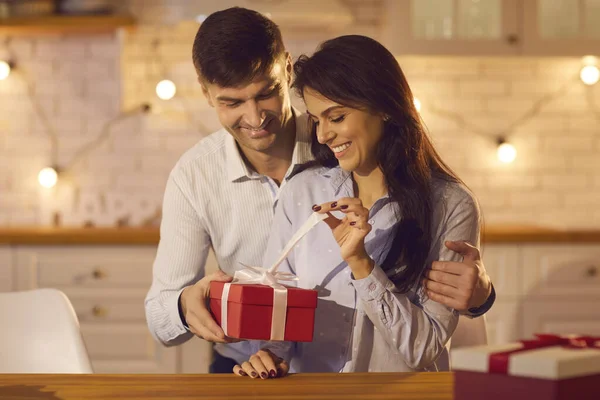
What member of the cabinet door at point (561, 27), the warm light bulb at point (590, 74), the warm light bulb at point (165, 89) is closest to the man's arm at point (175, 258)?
the warm light bulb at point (165, 89)

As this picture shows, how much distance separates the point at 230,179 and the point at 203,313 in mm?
539

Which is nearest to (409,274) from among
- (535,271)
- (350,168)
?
(350,168)

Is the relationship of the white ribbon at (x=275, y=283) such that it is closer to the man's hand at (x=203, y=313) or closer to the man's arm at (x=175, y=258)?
the man's hand at (x=203, y=313)

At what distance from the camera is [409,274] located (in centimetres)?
192

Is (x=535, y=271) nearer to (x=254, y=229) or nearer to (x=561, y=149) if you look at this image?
(x=561, y=149)

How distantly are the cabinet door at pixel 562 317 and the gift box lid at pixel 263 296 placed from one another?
2.38m

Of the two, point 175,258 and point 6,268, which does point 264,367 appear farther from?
point 6,268

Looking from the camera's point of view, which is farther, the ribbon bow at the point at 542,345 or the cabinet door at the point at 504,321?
the cabinet door at the point at 504,321

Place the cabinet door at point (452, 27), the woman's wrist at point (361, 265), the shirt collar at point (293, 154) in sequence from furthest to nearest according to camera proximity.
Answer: the cabinet door at point (452, 27)
the shirt collar at point (293, 154)
the woman's wrist at point (361, 265)

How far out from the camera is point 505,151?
446cm

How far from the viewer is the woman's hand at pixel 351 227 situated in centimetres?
173

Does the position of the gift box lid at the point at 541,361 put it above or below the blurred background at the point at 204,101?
below

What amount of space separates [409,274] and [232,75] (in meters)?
0.62

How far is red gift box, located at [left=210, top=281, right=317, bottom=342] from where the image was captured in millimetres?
1710
